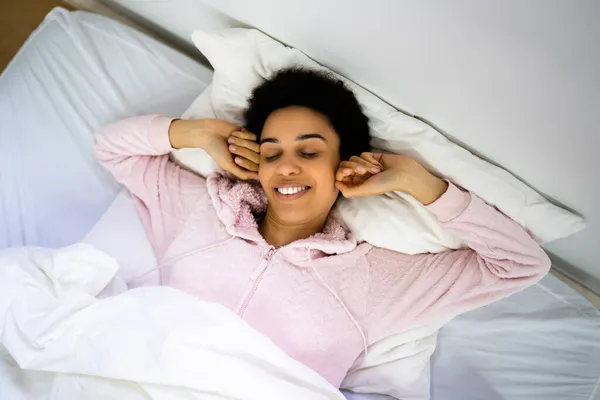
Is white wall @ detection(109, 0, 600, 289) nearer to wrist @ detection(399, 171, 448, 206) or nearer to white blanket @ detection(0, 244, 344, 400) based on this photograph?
wrist @ detection(399, 171, 448, 206)

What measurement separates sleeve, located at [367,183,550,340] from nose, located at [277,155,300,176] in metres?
0.31

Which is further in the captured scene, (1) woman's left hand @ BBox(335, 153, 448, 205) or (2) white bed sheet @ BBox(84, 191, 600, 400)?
(2) white bed sheet @ BBox(84, 191, 600, 400)

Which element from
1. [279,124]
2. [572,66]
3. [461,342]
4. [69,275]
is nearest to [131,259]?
[69,275]

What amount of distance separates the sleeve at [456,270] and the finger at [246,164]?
1.16 ft

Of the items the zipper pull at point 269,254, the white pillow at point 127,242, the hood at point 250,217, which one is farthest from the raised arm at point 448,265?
the white pillow at point 127,242

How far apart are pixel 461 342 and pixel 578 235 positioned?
38 centimetres

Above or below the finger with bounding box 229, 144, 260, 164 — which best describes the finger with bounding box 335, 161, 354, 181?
above

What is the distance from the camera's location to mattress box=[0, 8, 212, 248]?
146 centimetres

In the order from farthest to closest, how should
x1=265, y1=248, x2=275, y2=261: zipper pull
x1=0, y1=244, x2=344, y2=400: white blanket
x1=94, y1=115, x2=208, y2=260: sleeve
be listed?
1. x1=94, y1=115, x2=208, y2=260: sleeve
2. x1=265, y1=248, x2=275, y2=261: zipper pull
3. x1=0, y1=244, x2=344, y2=400: white blanket

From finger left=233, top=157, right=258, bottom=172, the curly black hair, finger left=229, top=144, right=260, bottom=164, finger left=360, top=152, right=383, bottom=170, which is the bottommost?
finger left=233, top=157, right=258, bottom=172

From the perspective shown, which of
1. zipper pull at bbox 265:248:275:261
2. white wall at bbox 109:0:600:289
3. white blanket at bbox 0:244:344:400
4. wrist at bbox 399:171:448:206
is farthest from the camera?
zipper pull at bbox 265:248:275:261

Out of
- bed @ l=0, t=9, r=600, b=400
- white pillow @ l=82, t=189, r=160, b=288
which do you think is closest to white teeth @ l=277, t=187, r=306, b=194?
white pillow @ l=82, t=189, r=160, b=288

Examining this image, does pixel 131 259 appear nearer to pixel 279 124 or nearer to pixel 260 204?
pixel 260 204

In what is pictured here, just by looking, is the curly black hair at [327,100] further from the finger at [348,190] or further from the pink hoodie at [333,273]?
the pink hoodie at [333,273]
